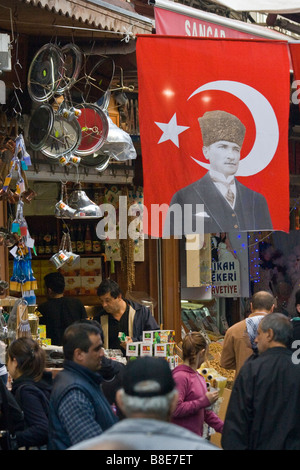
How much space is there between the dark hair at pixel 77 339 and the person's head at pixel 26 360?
592 millimetres

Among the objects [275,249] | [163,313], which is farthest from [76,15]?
[275,249]

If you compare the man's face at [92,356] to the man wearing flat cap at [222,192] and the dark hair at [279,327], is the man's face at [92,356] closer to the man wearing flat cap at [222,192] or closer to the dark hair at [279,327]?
the dark hair at [279,327]

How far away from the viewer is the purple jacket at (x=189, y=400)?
575 centimetres

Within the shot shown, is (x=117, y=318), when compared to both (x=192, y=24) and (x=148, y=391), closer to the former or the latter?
(x=192, y=24)

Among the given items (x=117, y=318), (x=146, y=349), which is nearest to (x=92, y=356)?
(x=146, y=349)

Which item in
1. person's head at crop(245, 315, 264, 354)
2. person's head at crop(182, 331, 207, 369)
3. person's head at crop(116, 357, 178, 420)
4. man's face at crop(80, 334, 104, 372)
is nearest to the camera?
person's head at crop(116, 357, 178, 420)

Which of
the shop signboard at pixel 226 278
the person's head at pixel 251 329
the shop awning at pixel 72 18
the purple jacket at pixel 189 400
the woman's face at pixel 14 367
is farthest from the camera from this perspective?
the shop signboard at pixel 226 278

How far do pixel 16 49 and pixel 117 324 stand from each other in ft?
8.64

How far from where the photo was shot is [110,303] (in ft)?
26.4

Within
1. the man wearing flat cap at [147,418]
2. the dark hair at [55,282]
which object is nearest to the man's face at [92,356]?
the man wearing flat cap at [147,418]

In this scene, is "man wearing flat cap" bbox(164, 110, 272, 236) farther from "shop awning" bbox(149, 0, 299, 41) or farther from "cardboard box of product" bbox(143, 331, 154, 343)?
"cardboard box of product" bbox(143, 331, 154, 343)

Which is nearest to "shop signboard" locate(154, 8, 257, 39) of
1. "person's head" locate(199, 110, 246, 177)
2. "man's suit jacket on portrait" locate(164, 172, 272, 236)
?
"person's head" locate(199, 110, 246, 177)

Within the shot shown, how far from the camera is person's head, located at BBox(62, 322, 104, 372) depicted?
4.60 metres

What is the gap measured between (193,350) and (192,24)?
3.28 m
